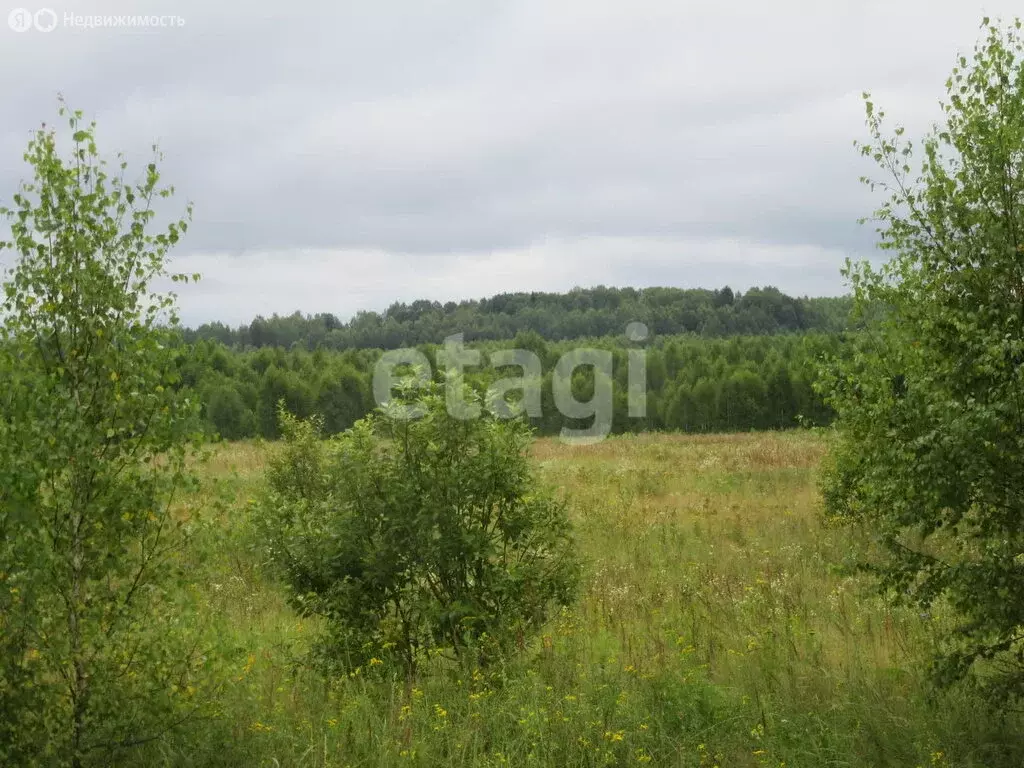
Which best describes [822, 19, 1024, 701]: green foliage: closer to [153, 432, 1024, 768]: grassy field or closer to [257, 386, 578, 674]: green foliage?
[153, 432, 1024, 768]: grassy field

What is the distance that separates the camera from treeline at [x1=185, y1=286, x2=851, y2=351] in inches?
6708

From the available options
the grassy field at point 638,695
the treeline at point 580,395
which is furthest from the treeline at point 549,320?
the grassy field at point 638,695

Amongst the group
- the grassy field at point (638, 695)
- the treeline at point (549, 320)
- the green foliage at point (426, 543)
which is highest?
the treeline at point (549, 320)

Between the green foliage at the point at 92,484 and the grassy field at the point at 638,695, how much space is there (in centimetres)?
35

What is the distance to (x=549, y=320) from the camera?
18888 centimetres

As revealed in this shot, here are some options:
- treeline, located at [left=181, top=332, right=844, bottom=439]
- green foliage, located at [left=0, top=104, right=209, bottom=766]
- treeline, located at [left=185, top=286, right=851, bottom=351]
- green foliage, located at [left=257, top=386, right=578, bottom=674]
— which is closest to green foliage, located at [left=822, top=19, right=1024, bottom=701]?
green foliage, located at [left=257, top=386, right=578, bottom=674]

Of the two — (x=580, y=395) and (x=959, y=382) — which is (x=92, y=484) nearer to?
(x=959, y=382)

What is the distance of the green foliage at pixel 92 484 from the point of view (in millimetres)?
5117

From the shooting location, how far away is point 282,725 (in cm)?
673

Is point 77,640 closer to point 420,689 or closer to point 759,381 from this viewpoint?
point 420,689

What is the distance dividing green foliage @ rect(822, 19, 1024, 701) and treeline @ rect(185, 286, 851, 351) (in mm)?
156129

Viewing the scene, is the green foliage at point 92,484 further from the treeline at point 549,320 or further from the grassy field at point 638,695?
the treeline at point 549,320

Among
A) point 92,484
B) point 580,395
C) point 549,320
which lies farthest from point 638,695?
point 549,320

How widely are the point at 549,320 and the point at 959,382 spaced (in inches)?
7226
